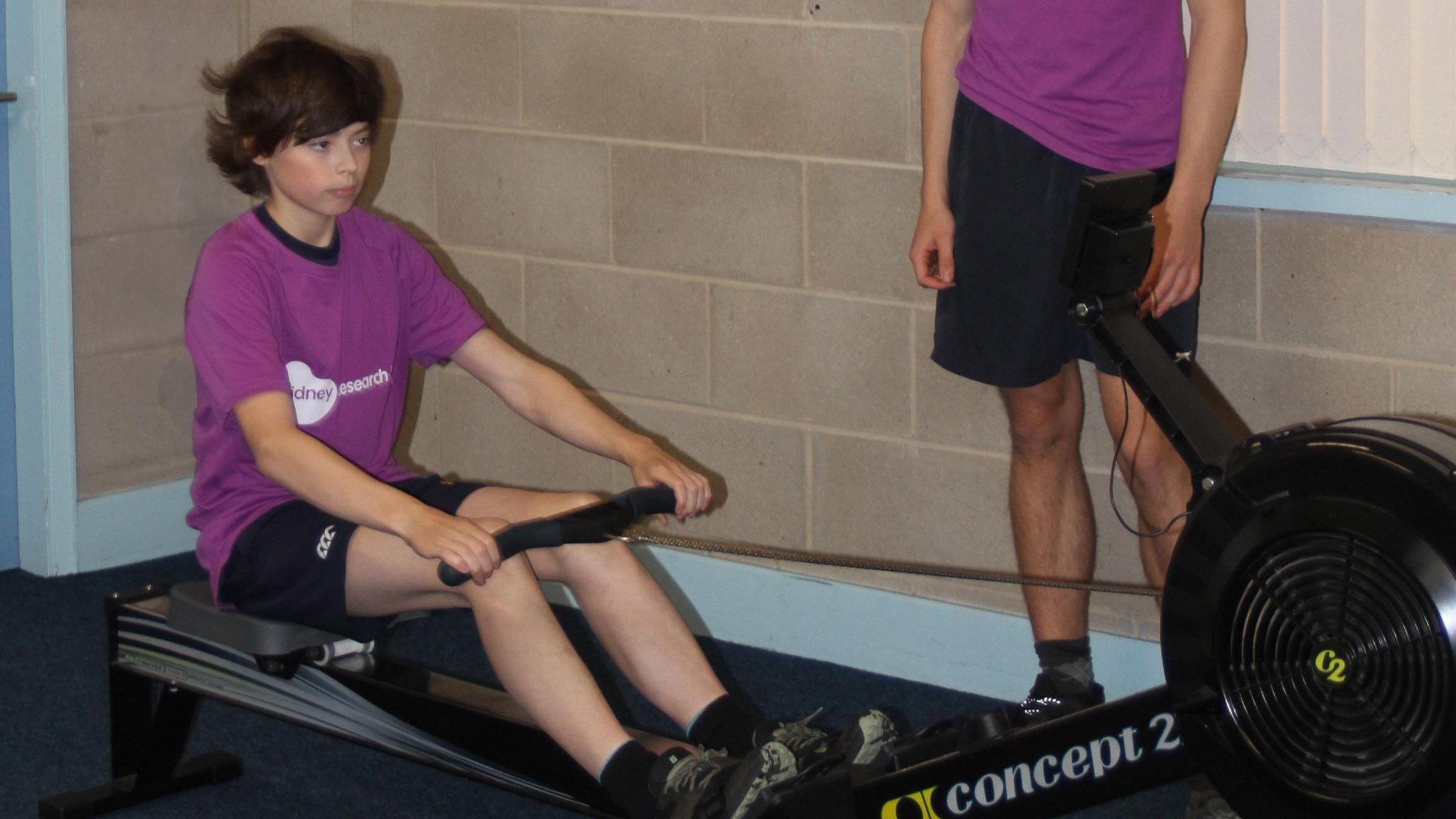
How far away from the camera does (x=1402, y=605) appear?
1672mm

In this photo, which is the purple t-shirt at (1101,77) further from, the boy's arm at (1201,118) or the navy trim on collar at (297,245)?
the navy trim on collar at (297,245)

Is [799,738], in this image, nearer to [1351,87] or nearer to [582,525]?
[582,525]

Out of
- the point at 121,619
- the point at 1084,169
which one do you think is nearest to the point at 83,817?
the point at 121,619

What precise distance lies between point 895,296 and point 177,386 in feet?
5.35

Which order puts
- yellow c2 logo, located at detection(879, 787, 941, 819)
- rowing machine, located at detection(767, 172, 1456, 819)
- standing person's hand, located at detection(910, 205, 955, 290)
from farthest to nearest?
standing person's hand, located at detection(910, 205, 955, 290), yellow c2 logo, located at detection(879, 787, 941, 819), rowing machine, located at detection(767, 172, 1456, 819)

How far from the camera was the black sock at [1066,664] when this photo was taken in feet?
8.58

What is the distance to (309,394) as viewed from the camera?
2330 mm

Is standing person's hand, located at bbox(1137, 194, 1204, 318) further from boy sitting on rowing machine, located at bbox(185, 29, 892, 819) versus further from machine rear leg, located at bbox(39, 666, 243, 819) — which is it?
machine rear leg, located at bbox(39, 666, 243, 819)

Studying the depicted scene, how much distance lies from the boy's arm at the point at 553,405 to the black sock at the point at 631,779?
327 millimetres

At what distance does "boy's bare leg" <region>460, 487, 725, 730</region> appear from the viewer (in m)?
2.14

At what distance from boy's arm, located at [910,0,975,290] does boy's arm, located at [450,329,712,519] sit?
1.56ft

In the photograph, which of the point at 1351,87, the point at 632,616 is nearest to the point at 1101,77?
the point at 1351,87

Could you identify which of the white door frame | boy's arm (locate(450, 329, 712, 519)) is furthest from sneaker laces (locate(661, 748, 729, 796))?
the white door frame

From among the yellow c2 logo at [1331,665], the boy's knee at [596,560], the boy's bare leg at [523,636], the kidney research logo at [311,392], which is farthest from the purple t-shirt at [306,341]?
the yellow c2 logo at [1331,665]
